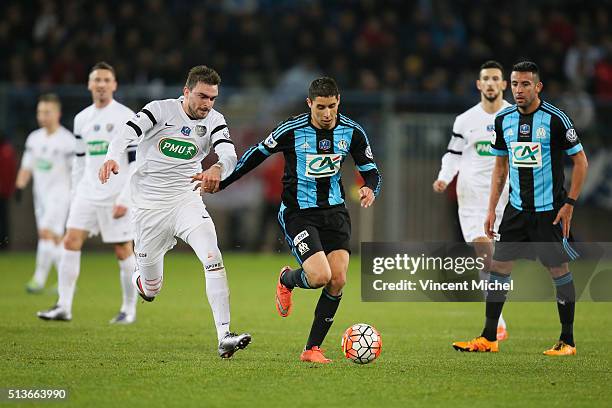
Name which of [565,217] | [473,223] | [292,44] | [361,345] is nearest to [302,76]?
[292,44]

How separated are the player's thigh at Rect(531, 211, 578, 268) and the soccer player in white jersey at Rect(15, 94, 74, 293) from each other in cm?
765

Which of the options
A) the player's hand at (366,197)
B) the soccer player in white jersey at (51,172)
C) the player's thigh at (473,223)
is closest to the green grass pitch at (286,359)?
the player's thigh at (473,223)

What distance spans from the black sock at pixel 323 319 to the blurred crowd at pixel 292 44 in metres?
12.1

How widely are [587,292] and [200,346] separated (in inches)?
254

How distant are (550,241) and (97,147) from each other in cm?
492

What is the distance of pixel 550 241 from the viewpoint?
28.9 feet

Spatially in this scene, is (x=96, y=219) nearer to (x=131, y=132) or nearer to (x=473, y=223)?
(x=131, y=132)

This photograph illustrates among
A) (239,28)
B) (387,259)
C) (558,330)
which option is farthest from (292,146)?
(239,28)

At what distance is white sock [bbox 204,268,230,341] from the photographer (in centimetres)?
840

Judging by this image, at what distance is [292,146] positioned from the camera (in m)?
8.45

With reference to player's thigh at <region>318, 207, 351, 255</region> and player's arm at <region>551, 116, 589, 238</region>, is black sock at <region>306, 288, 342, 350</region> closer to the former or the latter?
player's thigh at <region>318, 207, 351, 255</region>

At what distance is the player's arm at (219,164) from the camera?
812 centimetres

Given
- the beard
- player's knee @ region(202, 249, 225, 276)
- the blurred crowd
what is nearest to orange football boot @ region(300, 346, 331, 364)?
player's knee @ region(202, 249, 225, 276)

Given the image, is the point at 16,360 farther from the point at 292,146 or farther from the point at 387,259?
the point at 387,259
